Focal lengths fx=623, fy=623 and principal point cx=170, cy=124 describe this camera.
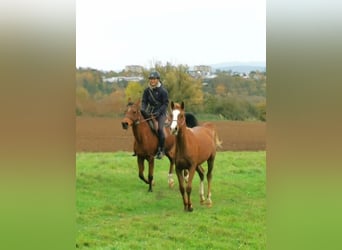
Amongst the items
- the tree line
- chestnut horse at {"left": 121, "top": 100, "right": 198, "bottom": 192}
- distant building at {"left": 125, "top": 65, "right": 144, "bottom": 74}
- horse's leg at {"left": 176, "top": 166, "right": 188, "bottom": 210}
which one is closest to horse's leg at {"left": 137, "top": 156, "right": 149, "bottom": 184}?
chestnut horse at {"left": 121, "top": 100, "right": 198, "bottom": 192}

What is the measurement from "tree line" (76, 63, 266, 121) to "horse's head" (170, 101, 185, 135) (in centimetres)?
9

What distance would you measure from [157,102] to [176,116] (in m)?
0.22

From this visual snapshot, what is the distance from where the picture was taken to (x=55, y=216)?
374 centimetres

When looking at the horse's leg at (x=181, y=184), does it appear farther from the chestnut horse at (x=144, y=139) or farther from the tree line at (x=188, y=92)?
the tree line at (x=188, y=92)

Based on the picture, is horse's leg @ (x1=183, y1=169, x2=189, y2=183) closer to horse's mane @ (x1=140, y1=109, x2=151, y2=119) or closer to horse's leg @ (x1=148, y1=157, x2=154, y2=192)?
horse's leg @ (x1=148, y1=157, x2=154, y2=192)

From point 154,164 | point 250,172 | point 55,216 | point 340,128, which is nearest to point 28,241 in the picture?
point 55,216

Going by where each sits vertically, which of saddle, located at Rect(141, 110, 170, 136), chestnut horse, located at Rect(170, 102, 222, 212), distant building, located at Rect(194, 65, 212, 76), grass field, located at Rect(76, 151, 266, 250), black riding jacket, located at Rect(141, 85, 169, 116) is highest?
distant building, located at Rect(194, 65, 212, 76)

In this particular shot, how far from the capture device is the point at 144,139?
4.29m

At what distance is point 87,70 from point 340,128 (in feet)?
5.16

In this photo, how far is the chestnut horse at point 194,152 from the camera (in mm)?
4109

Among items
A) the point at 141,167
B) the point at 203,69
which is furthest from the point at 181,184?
the point at 203,69

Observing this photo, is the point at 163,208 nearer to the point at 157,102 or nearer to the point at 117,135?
the point at 117,135

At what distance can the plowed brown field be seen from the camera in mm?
3922

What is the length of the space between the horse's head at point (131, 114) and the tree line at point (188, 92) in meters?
0.07
